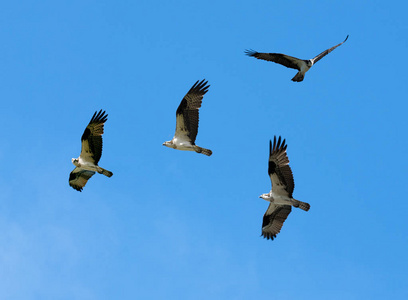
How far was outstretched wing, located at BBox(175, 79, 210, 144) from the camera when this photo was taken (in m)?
30.7

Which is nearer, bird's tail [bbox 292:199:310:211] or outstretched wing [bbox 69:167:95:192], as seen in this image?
bird's tail [bbox 292:199:310:211]

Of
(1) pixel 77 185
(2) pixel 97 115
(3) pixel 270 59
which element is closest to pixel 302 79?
(3) pixel 270 59

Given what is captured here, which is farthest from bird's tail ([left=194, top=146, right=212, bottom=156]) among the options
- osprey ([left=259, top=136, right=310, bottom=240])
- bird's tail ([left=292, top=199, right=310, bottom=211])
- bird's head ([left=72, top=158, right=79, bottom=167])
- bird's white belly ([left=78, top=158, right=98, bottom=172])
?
bird's head ([left=72, top=158, right=79, bottom=167])

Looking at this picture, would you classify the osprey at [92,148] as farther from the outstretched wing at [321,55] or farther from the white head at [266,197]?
the outstretched wing at [321,55]

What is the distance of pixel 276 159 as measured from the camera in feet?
92.7

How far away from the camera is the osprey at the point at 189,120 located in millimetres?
30734

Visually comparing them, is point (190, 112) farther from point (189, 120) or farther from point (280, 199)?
point (280, 199)

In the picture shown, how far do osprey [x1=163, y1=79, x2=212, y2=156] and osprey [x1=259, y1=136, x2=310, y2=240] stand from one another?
3.38 meters

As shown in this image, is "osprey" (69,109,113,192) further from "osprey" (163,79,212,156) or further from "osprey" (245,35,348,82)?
"osprey" (245,35,348,82)

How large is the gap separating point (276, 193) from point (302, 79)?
5332mm

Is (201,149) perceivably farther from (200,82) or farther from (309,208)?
(309,208)

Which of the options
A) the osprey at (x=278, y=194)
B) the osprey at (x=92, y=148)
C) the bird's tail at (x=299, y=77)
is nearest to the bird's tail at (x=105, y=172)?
the osprey at (x=92, y=148)

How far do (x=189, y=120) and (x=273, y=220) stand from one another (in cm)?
556

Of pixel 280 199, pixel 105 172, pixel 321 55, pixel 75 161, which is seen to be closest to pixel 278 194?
pixel 280 199
